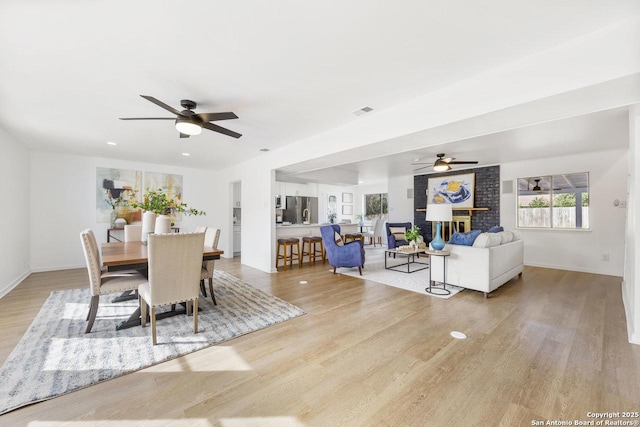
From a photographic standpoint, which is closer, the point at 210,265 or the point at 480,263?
the point at 210,265

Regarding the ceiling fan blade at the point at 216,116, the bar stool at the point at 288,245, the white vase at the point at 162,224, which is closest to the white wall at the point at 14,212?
the white vase at the point at 162,224

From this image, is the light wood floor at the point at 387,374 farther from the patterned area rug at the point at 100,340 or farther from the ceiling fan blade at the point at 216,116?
the ceiling fan blade at the point at 216,116

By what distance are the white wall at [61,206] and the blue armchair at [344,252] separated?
500cm

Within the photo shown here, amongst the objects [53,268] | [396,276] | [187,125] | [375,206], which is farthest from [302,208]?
[187,125]

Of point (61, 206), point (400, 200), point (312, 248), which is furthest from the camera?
point (400, 200)

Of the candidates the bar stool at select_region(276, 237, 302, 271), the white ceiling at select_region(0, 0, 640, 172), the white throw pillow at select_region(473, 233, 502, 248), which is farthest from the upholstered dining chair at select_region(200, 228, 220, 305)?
the white throw pillow at select_region(473, 233, 502, 248)

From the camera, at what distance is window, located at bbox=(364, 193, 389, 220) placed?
11.2 m

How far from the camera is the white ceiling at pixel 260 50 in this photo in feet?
5.42

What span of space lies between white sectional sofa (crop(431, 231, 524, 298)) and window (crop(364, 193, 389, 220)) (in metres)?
6.95

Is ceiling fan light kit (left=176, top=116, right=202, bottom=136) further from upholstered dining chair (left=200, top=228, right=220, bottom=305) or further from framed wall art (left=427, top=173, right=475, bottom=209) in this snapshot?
framed wall art (left=427, top=173, right=475, bottom=209)

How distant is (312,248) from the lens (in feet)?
21.3

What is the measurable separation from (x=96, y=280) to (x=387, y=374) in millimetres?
2879

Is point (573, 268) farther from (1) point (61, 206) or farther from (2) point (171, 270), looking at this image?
(1) point (61, 206)

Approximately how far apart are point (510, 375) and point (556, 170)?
5602 millimetres
